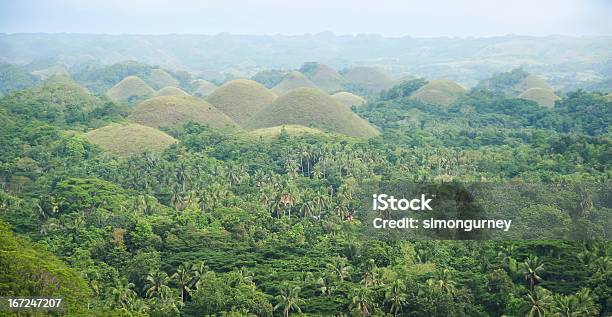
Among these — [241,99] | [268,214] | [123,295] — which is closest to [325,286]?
[123,295]

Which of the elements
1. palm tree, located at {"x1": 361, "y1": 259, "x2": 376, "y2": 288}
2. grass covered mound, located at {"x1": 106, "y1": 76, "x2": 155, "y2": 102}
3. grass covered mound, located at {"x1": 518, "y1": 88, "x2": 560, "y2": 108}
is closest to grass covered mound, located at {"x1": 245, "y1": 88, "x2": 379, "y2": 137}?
grass covered mound, located at {"x1": 518, "y1": 88, "x2": 560, "y2": 108}

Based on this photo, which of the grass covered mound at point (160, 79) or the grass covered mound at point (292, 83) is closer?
the grass covered mound at point (292, 83)

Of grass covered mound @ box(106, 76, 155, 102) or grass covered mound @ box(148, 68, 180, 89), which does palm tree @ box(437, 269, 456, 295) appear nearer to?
grass covered mound @ box(106, 76, 155, 102)

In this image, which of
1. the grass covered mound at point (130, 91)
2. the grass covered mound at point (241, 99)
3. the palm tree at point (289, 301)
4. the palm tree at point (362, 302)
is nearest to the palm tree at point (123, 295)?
the palm tree at point (289, 301)

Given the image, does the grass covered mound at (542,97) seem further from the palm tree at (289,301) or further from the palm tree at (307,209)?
the palm tree at (289,301)

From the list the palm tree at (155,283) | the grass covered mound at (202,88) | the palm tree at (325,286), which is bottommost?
the grass covered mound at (202,88)

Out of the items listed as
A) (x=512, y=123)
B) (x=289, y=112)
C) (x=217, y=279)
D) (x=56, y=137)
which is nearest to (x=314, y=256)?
(x=217, y=279)
